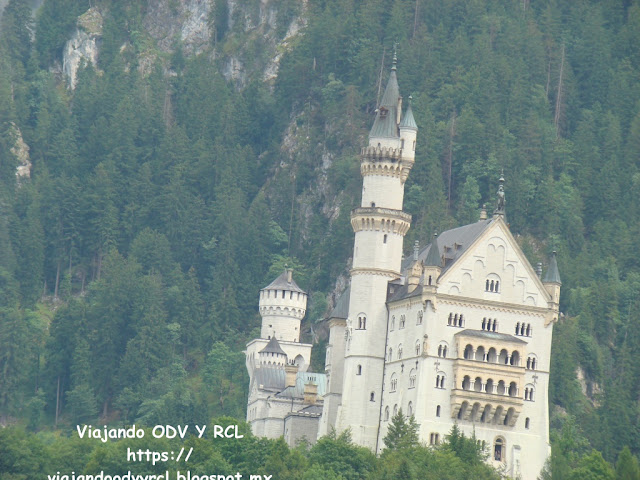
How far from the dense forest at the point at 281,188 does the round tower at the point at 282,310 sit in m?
8.97

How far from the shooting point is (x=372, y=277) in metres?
117

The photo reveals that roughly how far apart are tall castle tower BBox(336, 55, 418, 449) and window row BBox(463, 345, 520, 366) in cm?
550

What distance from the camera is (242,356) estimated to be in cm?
15512

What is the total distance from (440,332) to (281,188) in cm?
6590

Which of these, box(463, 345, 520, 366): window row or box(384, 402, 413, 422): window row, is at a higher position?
box(463, 345, 520, 366): window row

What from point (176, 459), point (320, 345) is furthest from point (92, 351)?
point (176, 459)

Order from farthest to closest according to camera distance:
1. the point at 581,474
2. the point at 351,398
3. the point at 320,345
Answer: the point at 320,345, the point at 351,398, the point at 581,474

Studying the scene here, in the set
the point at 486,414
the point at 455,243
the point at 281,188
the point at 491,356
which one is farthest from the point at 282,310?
the point at 281,188

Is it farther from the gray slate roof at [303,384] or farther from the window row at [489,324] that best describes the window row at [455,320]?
the gray slate roof at [303,384]

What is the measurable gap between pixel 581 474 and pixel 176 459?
20360 millimetres

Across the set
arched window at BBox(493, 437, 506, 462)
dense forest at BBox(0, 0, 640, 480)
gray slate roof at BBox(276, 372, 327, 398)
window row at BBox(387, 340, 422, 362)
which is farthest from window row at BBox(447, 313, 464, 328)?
dense forest at BBox(0, 0, 640, 480)

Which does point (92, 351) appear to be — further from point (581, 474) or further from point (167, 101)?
point (581, 474)

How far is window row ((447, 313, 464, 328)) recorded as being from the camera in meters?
114

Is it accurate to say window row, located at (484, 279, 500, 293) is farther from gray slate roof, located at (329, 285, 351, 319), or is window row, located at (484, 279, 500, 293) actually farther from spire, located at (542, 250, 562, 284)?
gray slate roof, located at (329, 285, 351, 319)
